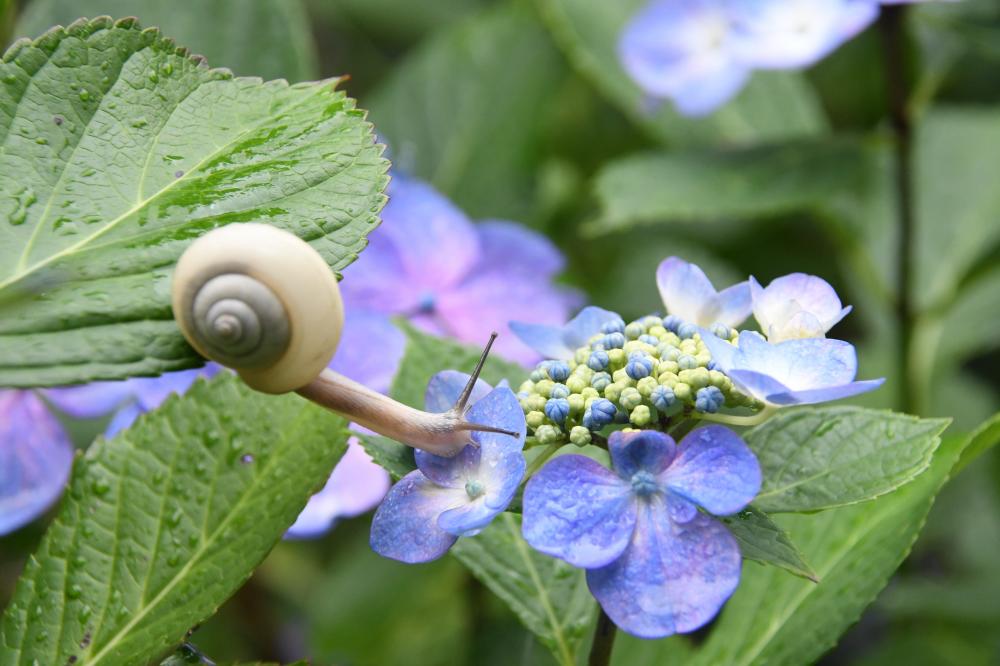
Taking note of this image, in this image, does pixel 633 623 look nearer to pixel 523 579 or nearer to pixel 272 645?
pixel 523 579

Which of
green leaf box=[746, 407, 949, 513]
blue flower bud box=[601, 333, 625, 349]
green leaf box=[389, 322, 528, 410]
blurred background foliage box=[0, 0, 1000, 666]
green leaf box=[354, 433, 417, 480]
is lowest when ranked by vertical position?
blurred background foliage box=[0, 0, 1000, 666]

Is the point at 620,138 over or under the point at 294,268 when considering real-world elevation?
under

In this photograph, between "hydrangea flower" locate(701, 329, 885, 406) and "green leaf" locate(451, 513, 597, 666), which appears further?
"green leaf" locate(451, 513, 597, 666)

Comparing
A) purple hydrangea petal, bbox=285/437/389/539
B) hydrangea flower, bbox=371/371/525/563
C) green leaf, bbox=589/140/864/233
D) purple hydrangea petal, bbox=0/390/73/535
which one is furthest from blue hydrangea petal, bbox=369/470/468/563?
green leaf, bbox=589/140/864/233

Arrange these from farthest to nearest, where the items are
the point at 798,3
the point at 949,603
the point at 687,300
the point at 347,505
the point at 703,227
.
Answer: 1. the point at 703,227
2. the point at 949,603
3. the point at 798,3
4. the point at 347,505
5. the point at 687,300

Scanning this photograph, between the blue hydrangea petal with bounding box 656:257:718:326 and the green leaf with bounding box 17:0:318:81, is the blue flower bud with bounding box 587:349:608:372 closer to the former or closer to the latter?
the blue hydrangea petal with bounding box 656:257:718:326

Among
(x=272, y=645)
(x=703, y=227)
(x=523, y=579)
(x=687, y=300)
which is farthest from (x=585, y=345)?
(x=703, y=227)
